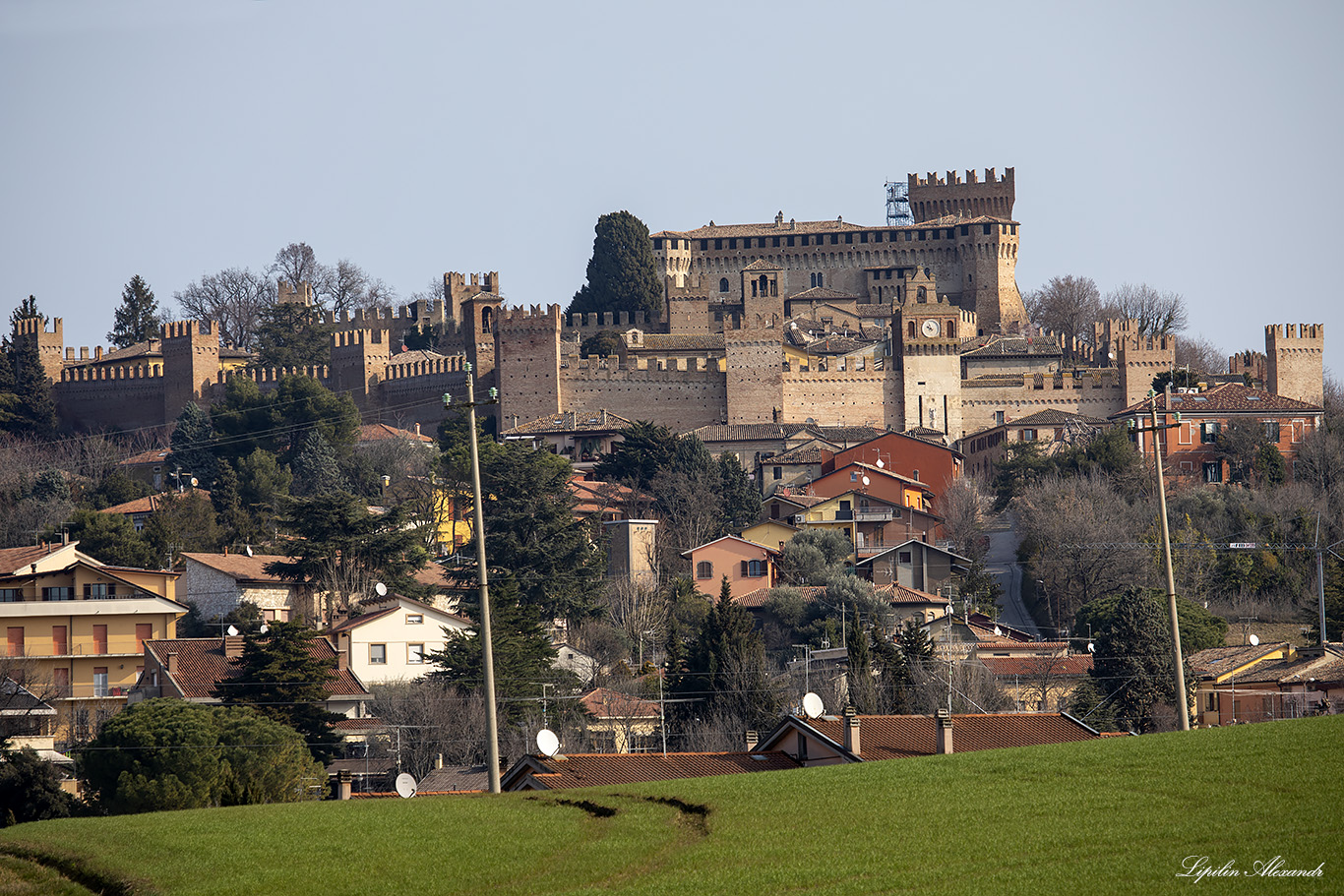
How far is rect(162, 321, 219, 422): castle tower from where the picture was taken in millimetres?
73688

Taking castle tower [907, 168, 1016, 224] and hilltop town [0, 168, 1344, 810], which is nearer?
hilltop town [0, 168, 1344, 810]

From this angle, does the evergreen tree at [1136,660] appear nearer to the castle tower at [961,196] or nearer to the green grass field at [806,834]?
the green grass field at [806,834]

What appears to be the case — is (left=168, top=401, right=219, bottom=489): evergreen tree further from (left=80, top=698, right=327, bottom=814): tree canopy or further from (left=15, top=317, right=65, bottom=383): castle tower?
(left=80, top=698, right=327, bottom=814): tree canopy

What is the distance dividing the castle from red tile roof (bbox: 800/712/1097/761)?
148ft

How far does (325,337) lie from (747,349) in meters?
19.6

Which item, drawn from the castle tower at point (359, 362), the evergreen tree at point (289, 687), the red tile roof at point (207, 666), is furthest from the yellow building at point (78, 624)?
the castle tower at point (359, 362)

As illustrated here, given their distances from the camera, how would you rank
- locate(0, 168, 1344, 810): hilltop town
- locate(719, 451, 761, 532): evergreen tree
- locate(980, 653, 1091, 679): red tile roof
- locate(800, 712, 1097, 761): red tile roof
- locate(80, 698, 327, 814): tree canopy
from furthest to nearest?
locate(719, 451, 761, 532): evergreen tree → locate(980, 653, 1091, 679): red tile roof → locate(0, 168, 1344, 810): hilltop town → locate(80, 698, 327, 814): tree canopy → locate(800, 712, 1097, 761): red tile roof

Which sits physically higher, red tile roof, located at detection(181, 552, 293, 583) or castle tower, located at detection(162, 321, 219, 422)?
castle tower, located at detection(162, 321, 219, 422)

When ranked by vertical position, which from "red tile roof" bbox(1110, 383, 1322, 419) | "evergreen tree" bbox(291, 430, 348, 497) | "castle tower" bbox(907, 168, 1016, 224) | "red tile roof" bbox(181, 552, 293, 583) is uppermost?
"castle tower" bbox(907, 168, 1016, 224)

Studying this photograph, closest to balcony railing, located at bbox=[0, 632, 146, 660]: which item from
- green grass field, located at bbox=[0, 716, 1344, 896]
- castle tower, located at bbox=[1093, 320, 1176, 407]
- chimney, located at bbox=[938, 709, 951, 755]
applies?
chimney, located at bbox=[938, 709, 951, 755]

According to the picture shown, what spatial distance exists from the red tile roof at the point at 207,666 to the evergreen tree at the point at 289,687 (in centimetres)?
69

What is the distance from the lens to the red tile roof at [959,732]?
73.3ft

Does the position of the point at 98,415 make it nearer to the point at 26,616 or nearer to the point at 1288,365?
the point at 26,616

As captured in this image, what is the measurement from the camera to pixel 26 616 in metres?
40.8
